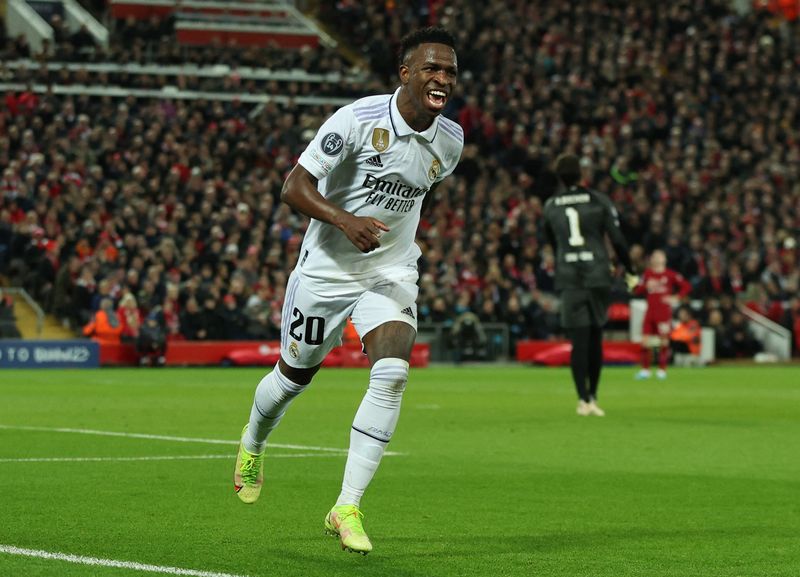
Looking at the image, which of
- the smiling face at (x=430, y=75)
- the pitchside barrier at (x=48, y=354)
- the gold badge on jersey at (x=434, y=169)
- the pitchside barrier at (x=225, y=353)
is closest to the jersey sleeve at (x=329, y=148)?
the smiling face at (x=430, y=75)

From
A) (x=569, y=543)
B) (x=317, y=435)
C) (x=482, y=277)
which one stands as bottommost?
(x=482, y=277)

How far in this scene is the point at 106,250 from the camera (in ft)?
98.8

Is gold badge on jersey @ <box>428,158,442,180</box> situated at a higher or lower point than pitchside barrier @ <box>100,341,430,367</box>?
higher

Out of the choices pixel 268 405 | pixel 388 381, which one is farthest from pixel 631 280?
pixel 388 381

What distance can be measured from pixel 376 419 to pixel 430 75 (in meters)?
1.73

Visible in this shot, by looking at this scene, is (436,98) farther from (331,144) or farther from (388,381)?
(388,381)

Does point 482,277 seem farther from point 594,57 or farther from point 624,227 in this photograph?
point 594,57

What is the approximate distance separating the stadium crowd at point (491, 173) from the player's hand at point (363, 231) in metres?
21.9

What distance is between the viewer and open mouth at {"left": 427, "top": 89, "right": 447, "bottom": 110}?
7.59 m

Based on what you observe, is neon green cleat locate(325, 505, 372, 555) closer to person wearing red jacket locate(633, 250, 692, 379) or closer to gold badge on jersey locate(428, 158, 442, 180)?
gold badge on jersey locate(428, 158, 442, 180)

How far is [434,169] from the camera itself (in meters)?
7.97

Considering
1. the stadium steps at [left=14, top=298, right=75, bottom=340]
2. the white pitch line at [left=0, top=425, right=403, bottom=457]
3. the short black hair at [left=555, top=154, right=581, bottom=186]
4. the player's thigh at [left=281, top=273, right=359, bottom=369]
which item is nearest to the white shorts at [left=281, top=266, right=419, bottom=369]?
the player's thigh at [left=281, top=273, right=359, bottom=369]

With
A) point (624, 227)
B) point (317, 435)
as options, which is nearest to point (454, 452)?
point (317, 435)

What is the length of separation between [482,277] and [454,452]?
2241 centimetres
